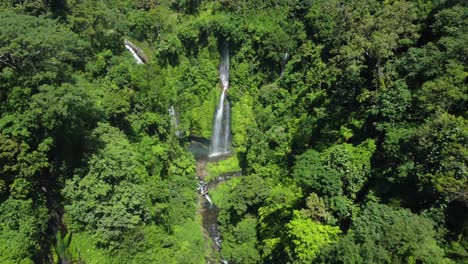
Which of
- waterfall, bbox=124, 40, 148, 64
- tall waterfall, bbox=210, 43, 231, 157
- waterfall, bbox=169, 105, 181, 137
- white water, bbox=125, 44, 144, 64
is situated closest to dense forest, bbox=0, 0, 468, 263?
waterfall, bbox=169, 105, 181, 137

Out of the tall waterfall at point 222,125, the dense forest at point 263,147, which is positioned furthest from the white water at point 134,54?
the tall waterfall at point 222,125

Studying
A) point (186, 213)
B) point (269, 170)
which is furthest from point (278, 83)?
point (186, 213)

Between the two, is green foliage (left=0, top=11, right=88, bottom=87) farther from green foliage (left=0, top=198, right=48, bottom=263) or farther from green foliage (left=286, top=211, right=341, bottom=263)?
green foliage (left=286, top=211, right=341, bottom=263)

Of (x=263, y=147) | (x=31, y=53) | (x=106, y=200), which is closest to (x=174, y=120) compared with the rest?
(x=263, y=147)

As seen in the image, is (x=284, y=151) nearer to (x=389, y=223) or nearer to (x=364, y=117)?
(x=364, y=117)

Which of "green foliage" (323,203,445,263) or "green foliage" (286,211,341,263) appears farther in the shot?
"green foliage" (286,211,341,263)

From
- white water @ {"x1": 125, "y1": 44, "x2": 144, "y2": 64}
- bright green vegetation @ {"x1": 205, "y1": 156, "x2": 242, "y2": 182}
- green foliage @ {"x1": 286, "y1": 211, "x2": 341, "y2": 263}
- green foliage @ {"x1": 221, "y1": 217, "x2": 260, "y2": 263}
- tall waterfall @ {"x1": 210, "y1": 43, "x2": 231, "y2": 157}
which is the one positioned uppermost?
white water @ {"x1": 125, "y1": 44, "x2": 144, "y2": 64}

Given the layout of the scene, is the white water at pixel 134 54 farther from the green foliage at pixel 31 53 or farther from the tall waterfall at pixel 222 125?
the green foliage at pixel 31 53
